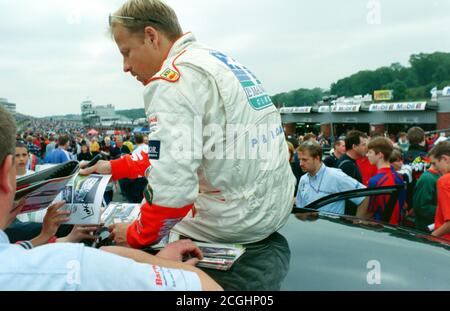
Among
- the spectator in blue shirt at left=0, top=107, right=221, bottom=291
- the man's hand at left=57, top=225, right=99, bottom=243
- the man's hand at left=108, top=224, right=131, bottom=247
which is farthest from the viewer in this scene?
the man's hand at left=57, top=225, right=99, bottom=243

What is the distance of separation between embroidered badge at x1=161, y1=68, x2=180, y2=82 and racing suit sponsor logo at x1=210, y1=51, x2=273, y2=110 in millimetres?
284

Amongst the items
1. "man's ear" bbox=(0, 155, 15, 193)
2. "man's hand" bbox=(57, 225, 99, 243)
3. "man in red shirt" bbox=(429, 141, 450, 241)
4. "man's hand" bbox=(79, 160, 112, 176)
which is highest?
"man's ear" bbox=(0, 155, 15, 193)

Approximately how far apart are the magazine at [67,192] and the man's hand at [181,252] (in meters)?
0.56

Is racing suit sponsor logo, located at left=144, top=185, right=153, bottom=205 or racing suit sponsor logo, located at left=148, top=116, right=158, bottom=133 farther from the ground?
racing suit sponsor logo, located at left=148, top=116, right=158, bottom=133

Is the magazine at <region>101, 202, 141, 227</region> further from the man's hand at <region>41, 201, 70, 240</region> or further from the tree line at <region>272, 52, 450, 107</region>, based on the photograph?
the tree line at <region>272, 52, 450, 107</region>

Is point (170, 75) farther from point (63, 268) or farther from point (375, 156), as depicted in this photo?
point (375, 156)

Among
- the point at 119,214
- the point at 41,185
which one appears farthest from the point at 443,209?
the point at 41,185

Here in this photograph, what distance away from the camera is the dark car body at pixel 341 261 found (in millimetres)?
1442

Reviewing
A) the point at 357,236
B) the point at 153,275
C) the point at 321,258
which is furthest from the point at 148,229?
the point at 357,236

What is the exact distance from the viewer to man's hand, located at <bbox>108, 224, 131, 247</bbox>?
1.93 m

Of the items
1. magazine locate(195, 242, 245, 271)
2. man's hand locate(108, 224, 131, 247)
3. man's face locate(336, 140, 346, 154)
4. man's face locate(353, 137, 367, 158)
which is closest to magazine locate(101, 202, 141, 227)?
man's hand locate(108, 224, 131, 247)

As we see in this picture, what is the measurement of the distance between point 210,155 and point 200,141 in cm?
12
